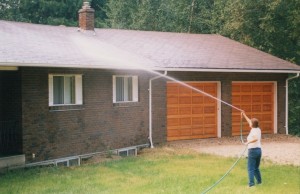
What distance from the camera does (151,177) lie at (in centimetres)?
1087

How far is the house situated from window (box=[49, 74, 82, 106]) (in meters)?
0.03

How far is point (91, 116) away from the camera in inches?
562

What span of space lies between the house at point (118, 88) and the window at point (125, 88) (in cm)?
4

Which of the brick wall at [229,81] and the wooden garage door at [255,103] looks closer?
the brick wall at [229,81]

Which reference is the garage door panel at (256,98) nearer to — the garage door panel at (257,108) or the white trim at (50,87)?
the garage door panel at (257,108)

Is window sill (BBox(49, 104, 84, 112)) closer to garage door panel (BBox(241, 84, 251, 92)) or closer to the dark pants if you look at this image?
the dark pants

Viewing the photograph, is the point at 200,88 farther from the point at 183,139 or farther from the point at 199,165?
the point at 199,165

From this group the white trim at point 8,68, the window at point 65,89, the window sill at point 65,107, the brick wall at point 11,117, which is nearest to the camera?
the white trim at point 8,68

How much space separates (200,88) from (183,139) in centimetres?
221

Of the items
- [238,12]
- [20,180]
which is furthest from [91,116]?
[238,12]

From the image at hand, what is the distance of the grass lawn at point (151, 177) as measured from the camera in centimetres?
969

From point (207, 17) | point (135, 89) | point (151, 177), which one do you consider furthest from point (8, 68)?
point (207, 17)

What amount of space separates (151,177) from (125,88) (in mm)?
5544

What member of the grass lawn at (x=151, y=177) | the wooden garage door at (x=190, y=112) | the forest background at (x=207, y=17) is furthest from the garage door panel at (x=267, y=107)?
the grass lawn at (x=151, y=177)
